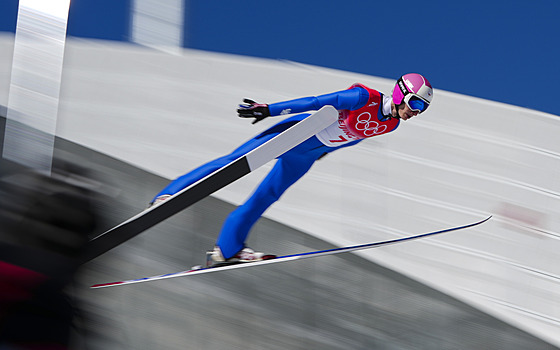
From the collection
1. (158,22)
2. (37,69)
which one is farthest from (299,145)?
(158,22)

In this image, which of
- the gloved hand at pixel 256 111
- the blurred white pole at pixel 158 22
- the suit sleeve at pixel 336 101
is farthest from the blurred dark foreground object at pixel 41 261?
the blurred white pole at pixel 158 22

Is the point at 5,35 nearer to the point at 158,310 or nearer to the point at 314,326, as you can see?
the point at 158,310

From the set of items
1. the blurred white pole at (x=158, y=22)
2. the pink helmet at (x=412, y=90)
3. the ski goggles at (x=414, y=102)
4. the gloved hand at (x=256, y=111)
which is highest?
the blurred white pole at (x=158, y=22)

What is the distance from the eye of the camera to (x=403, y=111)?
118 inches

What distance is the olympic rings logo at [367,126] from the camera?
9.95 ft

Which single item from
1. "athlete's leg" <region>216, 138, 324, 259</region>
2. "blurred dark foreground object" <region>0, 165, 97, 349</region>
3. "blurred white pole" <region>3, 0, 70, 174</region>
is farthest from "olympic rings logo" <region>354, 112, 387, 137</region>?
"blurred dark foreground object" <region>0, 165, 97, 349</region>

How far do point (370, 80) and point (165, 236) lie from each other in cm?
204

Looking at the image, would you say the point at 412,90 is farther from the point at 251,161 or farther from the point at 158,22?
the point at 158,22

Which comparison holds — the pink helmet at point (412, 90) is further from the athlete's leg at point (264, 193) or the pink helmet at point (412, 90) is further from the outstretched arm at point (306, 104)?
the athlete's leg at point (264, 193)

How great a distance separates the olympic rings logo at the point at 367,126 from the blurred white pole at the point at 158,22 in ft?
6.42

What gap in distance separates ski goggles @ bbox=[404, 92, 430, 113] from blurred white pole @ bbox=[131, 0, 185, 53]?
2086 mm

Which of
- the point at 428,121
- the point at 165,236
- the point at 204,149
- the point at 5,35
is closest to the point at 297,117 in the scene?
the point at 165,236

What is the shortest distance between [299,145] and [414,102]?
560mm

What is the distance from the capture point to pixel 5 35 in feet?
17.2
